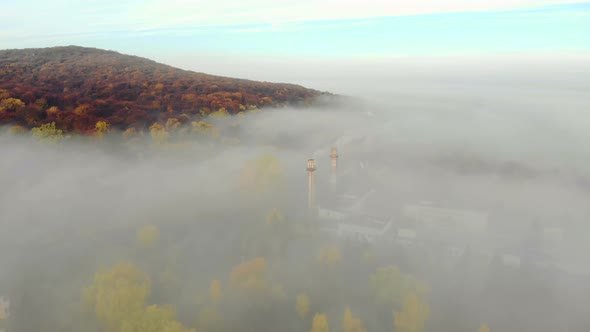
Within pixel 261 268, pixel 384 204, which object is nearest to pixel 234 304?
pixel 261 268

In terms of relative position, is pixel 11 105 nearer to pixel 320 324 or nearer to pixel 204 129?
pixel 204 129

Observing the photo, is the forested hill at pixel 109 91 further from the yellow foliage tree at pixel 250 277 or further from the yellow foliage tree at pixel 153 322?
the yellow foliage tree at pixel 153 322

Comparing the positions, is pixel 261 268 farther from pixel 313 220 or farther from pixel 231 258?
pixel 313 220

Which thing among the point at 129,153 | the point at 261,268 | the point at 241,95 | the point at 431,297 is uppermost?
the point at 241,95

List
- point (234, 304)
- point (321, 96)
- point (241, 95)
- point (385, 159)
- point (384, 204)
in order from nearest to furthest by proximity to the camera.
→ point (234, 304) < point (384, 204) < point (385, 159) < point (241, 95) < point (321, 96)

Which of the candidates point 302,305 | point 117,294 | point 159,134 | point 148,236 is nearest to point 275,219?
point 148,236

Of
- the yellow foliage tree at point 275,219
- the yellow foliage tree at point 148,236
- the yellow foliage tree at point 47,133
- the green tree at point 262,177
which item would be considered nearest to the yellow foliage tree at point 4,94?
the yellow foliage tree at point 47,133
